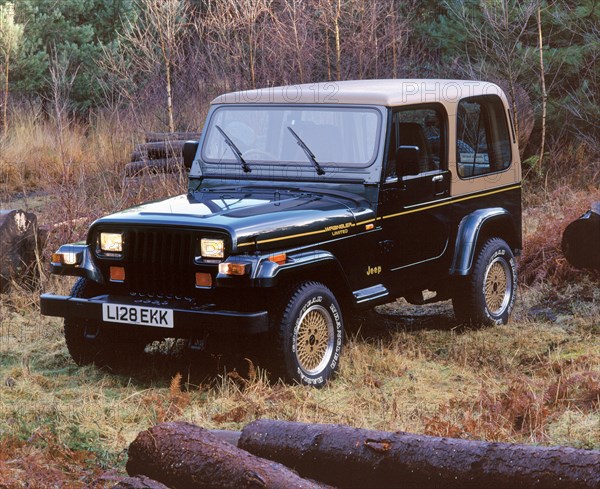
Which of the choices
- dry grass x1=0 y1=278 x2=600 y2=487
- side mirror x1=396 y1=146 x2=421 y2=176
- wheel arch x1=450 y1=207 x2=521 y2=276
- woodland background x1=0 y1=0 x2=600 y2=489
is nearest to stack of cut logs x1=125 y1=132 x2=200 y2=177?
woodland background x1=0 y1=0 x2=600 y2=489

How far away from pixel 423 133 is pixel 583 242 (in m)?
2.66

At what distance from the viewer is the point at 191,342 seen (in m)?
6.51

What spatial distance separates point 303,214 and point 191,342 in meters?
1.06

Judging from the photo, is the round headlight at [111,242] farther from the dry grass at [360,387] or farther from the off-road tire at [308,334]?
the off-road tire at [308,334]

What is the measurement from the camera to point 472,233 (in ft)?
26.4

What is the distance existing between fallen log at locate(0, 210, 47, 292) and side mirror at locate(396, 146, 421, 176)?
405 cm

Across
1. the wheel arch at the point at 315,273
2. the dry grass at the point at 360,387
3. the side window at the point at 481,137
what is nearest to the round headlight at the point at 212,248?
the wheel arch at the point at 315,273

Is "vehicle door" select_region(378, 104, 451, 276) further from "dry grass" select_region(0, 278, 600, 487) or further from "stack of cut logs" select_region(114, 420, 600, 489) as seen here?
"stack of cut logs" select_region(114, 420, 600, 489)

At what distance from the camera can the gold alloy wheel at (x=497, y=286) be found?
8.45 m

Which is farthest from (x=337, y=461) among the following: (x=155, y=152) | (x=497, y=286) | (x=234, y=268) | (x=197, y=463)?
(x=155, y=152)

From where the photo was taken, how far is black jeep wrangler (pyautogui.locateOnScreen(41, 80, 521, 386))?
643cm

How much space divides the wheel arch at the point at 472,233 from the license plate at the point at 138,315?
8.29 feet

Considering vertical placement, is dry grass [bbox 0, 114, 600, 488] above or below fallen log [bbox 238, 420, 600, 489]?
below

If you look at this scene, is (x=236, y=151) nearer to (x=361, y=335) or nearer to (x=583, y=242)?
(x=361, y=335)
